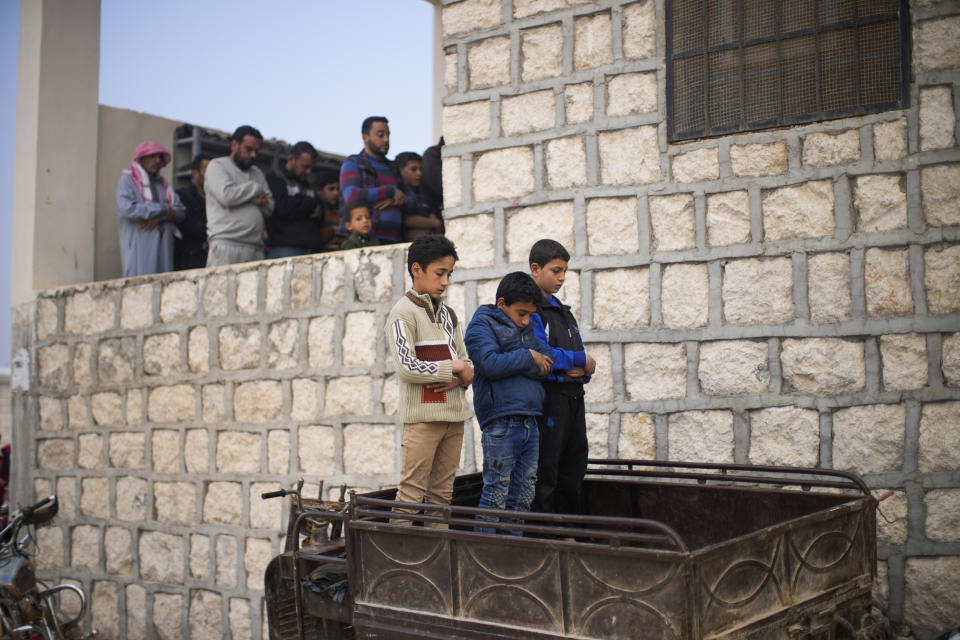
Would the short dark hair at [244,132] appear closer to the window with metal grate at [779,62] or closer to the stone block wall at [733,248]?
the stone block wall at [733,248]

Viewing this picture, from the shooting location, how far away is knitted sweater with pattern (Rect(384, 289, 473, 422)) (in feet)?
12.8

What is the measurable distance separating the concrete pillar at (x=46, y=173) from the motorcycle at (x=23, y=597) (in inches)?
90.7

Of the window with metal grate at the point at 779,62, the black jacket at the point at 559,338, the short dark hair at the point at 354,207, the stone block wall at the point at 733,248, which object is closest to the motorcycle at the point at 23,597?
the short dark hair at the point at 354,207

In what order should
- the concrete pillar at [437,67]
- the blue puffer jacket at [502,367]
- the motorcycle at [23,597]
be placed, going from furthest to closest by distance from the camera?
1. the concrete pillar at [437,67]
2. the motorcycle at [23,597]
3. the blue puffer jacket at [502,367]

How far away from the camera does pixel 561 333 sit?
4230mm

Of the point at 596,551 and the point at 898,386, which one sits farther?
the point at 898,386

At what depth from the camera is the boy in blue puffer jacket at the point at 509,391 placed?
379cm

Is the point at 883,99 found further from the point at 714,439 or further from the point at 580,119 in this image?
the point at 714,439

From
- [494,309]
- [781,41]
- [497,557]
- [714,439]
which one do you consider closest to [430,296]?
[494,309]

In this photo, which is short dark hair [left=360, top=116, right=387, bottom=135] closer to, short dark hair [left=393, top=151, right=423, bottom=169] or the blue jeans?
short dark hair [left=393, top=151, right=423, bottom=169]

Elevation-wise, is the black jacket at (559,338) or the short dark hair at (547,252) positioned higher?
the short dark hair at (547,252)

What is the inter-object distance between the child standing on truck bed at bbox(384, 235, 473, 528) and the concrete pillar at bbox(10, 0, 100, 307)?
5701 millimetres

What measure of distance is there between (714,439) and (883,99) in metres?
2.06

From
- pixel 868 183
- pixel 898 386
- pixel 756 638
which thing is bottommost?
pixel 756 638
